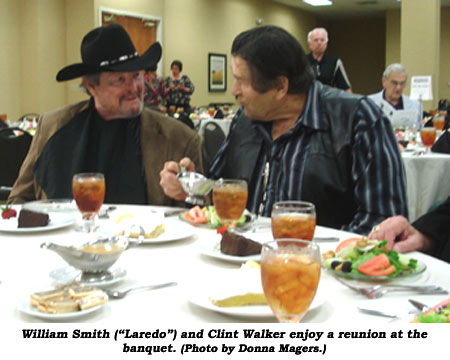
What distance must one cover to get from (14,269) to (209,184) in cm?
85

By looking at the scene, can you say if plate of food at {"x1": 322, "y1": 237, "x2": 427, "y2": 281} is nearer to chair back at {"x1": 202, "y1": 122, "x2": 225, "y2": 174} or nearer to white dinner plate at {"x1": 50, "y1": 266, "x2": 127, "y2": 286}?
white dinner plate at {"x1": 50, "y1": 266, "x2": 127, "y2": 286}

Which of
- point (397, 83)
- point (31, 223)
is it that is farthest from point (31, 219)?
point (397, 83)

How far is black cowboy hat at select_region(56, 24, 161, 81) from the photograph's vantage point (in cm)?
242

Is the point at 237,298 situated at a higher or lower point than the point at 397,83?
lower

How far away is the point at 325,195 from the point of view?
2004 mm

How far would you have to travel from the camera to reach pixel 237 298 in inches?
38.6

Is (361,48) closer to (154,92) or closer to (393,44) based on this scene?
(393,44)

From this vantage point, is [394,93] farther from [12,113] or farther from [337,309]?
[12,113]

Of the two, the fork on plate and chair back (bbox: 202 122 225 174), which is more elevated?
chair back (bbox: 202 122 225 174)

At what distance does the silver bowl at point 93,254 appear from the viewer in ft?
3.70

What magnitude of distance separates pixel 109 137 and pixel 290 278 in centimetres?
184

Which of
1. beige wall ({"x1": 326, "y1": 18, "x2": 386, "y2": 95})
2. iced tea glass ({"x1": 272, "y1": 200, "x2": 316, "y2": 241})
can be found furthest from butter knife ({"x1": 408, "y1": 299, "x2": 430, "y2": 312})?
beige wall ({"x1": 326, "y1": 18, "x2": 386, "y2": 95})

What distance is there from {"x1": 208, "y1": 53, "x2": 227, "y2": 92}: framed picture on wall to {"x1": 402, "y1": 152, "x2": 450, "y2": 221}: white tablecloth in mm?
10877

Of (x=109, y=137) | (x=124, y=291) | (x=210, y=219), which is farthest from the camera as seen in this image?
(x=109, y=137)
